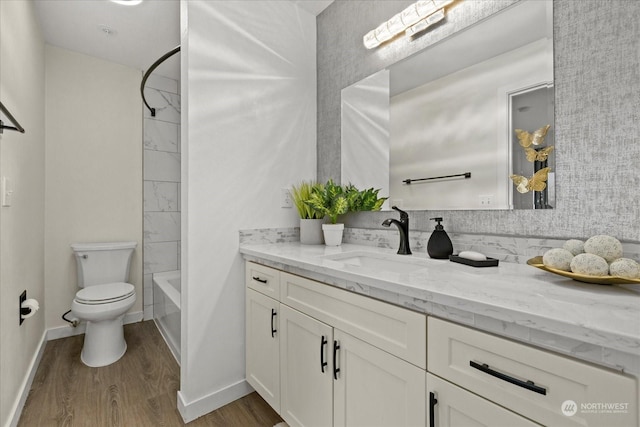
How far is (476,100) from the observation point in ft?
4.41

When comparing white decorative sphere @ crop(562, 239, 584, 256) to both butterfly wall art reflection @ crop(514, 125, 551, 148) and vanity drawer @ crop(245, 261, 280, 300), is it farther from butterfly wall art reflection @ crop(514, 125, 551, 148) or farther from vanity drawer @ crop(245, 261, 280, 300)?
vanity drawer @ crop(245, 261, 280, 300)

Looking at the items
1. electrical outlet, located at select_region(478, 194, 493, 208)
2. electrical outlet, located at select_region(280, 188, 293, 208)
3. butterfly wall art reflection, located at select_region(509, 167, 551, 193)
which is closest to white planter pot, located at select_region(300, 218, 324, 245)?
electrical outlet, located at select_region(280, 188, 293, 208)

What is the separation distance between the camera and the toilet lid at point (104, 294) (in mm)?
2145

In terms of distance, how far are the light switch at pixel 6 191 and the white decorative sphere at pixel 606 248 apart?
2233mm

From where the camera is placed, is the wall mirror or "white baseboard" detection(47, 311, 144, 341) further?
"white baseboard" detection(47, 311, 144, 341)

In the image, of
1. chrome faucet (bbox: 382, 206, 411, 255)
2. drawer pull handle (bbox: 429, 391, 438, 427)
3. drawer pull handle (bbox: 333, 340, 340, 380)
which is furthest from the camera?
chrome faucet (bbox: 382, 206, 411, 255)

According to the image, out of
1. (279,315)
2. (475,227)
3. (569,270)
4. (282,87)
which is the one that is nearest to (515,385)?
(569,270)

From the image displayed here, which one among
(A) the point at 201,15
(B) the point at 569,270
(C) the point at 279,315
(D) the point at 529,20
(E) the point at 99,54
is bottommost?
(C) the point at 279,315

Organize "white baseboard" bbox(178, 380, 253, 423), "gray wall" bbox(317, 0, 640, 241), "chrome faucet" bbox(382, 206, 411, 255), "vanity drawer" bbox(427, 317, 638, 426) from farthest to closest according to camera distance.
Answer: "white baseboard" bbox(178, 380, 253, 423), "chrome faucet" bbox(382, 206, 411, 255), "gray wall" bbox(317, 0, 640, 241), "vanity drawer" bbox(427, 317, 638, 426)

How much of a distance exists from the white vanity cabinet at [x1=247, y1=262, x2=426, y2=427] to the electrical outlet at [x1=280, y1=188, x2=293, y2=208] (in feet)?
2.00

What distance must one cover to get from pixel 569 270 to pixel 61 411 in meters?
2.42

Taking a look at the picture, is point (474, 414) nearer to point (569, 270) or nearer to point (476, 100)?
point (569, 270)

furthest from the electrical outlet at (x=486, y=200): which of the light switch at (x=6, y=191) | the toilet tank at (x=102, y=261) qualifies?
the toilet tank at (x=102, y=261)

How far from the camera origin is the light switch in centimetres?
138
